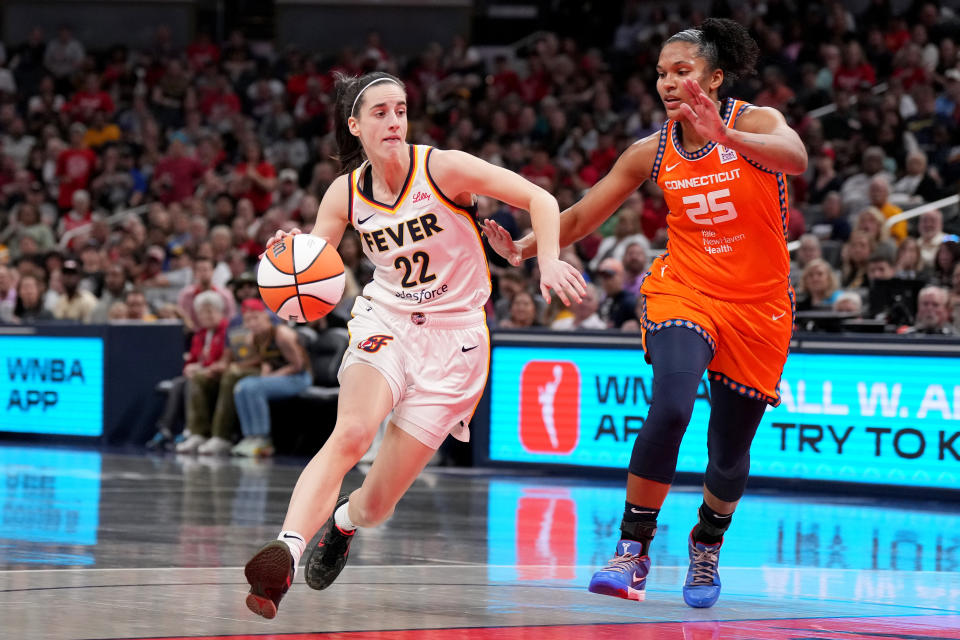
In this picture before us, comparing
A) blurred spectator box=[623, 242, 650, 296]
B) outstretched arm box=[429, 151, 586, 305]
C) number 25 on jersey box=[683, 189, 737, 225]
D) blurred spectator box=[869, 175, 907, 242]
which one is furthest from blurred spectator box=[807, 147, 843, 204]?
outstretched arm box=[429, 151, 586, 305]

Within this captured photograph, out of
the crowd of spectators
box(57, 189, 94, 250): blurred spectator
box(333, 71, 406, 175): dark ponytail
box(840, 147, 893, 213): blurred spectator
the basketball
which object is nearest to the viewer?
the basketball

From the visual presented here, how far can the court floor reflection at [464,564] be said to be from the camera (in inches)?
206

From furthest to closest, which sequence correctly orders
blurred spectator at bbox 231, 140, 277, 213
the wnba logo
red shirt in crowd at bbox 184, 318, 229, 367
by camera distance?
blurred spectator at bbox 231, 140, 277, 213 → red shirt in crowd at bbox 184, 318, 229, 367 → the wnba logo

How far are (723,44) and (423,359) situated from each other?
1688 mm

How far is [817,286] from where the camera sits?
12.2 m

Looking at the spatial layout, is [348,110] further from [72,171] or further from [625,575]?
[72,171]

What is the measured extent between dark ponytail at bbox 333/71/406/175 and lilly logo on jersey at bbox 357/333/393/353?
0.79 m

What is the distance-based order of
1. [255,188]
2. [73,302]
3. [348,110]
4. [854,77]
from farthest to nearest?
[255,188], [854,77], [73,302], [348,110]

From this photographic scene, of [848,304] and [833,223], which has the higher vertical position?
[833,223]

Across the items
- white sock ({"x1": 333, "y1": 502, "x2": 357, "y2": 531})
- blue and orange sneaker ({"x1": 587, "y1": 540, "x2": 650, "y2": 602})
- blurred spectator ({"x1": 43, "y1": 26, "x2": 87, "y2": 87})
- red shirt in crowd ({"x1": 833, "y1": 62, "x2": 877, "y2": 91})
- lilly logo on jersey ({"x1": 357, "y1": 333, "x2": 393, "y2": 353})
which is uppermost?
blurred spectator ({"x1": 43, "y1": 26, "x2": 87, "y2": 87})

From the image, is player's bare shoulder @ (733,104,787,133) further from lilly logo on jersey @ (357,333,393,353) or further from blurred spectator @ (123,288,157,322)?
blurred spectator @ (123,288,157,322)

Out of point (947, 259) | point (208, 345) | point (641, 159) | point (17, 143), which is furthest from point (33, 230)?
point (641, 159)

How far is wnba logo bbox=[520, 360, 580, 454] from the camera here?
1202 centimetres

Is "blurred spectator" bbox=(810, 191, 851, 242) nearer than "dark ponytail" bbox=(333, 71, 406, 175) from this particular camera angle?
No
